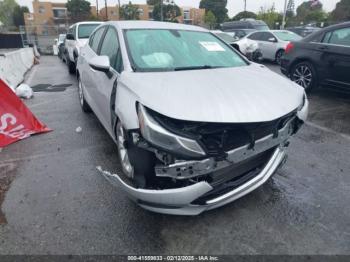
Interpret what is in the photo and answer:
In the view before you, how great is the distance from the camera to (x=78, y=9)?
215ft

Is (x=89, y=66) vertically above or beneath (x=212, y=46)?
beneath

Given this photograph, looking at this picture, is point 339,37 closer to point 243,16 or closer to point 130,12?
point 243,16

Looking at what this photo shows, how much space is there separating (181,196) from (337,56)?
533 cm

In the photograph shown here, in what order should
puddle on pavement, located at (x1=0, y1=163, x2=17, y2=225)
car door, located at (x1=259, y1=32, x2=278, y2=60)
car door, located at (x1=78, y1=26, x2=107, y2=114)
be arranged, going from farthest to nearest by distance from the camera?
car door, located at (x1=259, y1=32, x2=278, y2=60), car door, located at (x1=78, y1=26, x2=107, y2=114), puddle on pavement, located at (x1=0, y1=163, x2=17, y2=225)

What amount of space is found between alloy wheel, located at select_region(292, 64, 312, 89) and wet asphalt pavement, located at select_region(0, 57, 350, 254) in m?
2.87

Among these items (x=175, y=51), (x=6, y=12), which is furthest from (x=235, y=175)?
(x=6, y=12)

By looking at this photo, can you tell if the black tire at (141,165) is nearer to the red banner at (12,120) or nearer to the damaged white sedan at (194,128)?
the damaged white sedan at (194,128)

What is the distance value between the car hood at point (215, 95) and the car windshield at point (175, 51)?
0.23 metres

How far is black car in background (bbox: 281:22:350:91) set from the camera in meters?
5.75

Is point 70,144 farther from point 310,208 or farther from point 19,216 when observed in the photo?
point 310,208

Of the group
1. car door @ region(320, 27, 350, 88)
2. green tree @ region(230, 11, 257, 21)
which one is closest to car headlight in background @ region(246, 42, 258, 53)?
car door @ region(320, 27, 350, 88)

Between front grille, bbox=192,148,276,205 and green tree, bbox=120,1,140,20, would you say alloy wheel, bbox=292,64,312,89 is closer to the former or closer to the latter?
front grille, bbox=192,148,276,205

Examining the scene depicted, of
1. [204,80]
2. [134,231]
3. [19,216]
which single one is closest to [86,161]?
[19,216]

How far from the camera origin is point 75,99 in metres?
6.95
